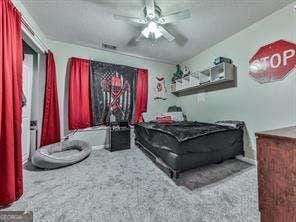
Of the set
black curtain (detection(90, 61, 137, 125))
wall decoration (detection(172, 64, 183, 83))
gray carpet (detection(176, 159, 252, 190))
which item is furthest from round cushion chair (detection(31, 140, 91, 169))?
wall decoration (detection(172, 64, 183, 83))

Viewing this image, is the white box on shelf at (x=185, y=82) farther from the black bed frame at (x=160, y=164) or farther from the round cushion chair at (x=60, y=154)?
the round cushion chair at (x=60, y=154)

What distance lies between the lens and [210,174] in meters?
2.28

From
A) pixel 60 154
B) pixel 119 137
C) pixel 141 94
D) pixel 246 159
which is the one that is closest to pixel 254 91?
pixel 246 159

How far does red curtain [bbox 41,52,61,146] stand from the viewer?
310cm

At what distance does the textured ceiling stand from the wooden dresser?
2079 millimetres

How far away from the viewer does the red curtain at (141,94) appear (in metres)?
4.26

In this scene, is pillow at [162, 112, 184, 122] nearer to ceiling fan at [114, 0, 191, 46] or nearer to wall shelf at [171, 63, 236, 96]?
wall shelf at [171, 63, 236, 96]

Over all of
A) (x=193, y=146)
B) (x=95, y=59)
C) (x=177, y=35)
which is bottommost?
(x=193, y=146)

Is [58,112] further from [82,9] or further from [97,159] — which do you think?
[82,9]

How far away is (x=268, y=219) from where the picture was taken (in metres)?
1.10

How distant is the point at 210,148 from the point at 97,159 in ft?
6.74

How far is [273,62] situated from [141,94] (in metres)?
2.88

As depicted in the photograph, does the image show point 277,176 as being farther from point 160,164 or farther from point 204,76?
point 204,76

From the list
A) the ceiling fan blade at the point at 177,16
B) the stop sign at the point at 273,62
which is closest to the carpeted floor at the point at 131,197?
the stop sign at the point at 273,62
